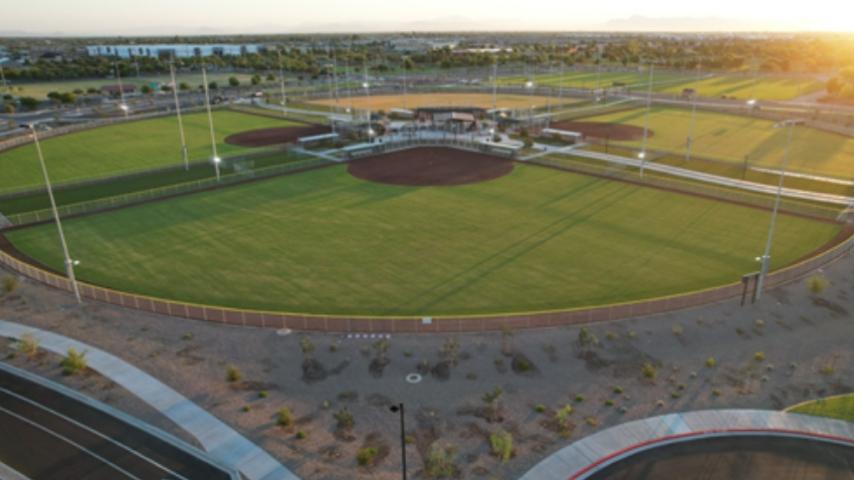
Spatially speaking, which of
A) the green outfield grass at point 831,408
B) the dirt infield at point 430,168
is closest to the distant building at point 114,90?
the dirt infield at point 430,168

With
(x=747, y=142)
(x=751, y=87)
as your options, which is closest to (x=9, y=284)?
(x=747, y=142)

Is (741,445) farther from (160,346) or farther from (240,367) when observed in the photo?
(160,346)

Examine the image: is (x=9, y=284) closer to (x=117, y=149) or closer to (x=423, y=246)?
(x=423, y=246)

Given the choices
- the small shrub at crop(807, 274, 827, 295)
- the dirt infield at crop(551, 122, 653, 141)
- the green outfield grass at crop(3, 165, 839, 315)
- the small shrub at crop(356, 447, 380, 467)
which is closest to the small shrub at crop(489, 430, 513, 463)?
the small shrub at crop(356, 447, 380, 467)

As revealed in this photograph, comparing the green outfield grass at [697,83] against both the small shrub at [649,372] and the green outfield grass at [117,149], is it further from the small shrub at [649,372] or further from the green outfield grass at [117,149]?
the small shrub at [649,372]

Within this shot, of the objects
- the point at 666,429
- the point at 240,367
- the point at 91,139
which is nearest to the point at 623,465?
the point at 666,429

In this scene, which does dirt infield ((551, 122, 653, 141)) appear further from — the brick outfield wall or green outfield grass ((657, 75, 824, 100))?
the brick outfield wall
